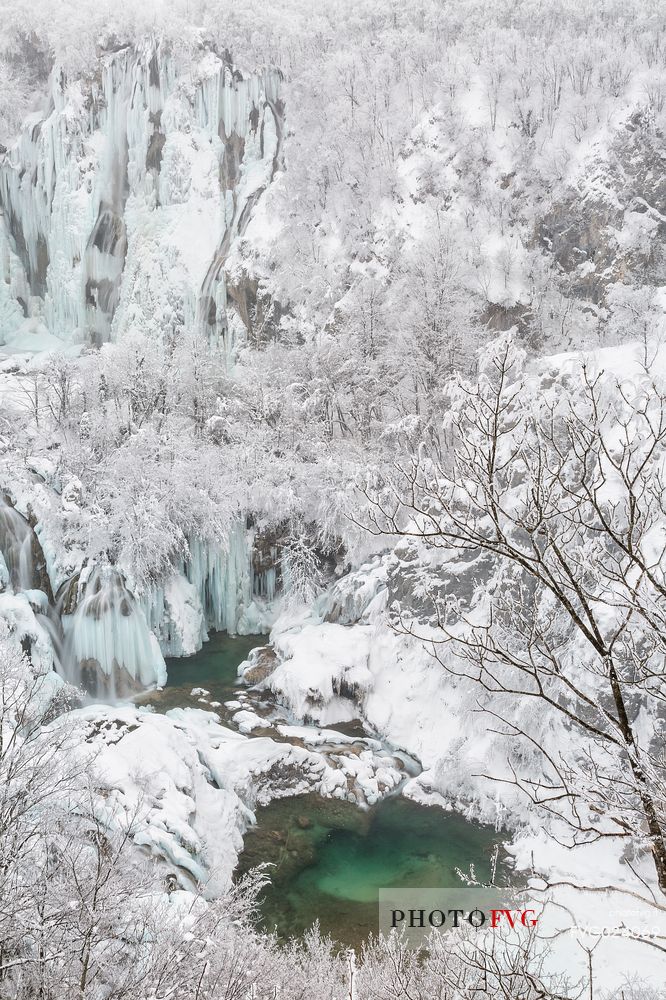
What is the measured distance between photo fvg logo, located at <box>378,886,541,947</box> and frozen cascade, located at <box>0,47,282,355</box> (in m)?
28.4

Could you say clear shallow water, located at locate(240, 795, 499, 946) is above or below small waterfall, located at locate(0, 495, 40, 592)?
below

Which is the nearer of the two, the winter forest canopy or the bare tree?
the bare tree

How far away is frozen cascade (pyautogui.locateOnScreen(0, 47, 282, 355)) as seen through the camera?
33750mm

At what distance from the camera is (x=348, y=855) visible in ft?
40.8

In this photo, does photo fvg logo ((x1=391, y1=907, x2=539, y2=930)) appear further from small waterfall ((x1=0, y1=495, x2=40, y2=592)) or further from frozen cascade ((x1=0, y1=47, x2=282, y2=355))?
frozen cascade ((x1=0, y1=47, x2=282, y2=355))

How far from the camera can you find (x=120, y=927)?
7.17 meters

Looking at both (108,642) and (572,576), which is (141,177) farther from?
(572,576)

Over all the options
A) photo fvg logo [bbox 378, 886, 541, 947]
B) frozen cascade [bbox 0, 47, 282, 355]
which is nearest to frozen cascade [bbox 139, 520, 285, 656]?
photo fvg logo [bbox 378, 886, 541, 947]

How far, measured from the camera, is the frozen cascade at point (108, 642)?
659 inches

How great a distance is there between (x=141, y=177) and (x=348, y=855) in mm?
32785

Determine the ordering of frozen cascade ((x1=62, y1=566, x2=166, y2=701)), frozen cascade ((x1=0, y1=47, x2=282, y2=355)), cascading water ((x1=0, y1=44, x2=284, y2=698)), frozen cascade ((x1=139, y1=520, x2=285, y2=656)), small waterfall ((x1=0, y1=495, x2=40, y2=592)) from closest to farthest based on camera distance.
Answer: frozen cascade ((x1=62, y1=566, x2=166, y2=701)) < small waterfall ((x1=0, y1=495, x2=40, y2=592)) < frozen cascade ((x1=139, y1=520, x2=285, y2=656)) < cascading water ((x1=0, y1=44, x2=284, y2=698)) < frozen cascade ((x1=0, y1=47, x2=282, y2=355))

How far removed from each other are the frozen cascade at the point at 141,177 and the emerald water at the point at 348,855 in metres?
26.2

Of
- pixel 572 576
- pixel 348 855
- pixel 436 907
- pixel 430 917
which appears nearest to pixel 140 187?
pixel 348 855

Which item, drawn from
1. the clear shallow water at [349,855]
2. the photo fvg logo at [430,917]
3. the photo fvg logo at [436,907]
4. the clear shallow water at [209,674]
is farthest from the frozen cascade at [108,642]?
the photo fvg logo at [430,917]
